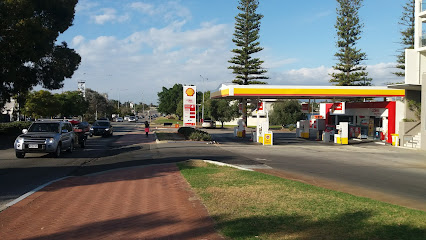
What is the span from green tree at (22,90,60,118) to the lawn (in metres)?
36.8

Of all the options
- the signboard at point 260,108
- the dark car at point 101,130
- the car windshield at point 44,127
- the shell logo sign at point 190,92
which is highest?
the shell logo sign at point 190,92

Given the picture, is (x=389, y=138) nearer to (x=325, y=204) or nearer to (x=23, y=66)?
(x=325, y=204)

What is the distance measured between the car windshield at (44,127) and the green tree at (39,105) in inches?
995

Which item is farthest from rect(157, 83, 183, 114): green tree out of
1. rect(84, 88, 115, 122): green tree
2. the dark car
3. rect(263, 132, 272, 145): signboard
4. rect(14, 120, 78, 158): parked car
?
rect(14, 120, 78, 158): parked car

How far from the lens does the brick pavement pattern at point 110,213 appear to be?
5.63 m

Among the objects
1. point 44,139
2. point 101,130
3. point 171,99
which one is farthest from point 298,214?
point 171,99

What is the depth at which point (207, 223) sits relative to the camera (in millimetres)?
5922

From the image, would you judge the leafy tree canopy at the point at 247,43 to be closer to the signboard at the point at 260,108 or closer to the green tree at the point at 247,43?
the green tree at the point at 247,43

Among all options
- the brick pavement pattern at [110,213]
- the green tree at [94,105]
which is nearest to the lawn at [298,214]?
the brick pavement pattern at [110,213]

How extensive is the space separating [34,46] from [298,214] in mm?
23371

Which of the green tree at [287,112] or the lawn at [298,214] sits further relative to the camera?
the green tree at [287,112]

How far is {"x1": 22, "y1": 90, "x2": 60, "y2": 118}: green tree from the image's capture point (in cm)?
4042

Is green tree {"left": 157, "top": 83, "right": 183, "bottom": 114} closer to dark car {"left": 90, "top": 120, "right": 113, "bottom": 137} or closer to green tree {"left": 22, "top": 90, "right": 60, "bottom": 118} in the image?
green tree {"left": 22, "top": 90, "right": 60, "bottom": 118}

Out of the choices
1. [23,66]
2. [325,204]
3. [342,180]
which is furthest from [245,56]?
[325,204]
